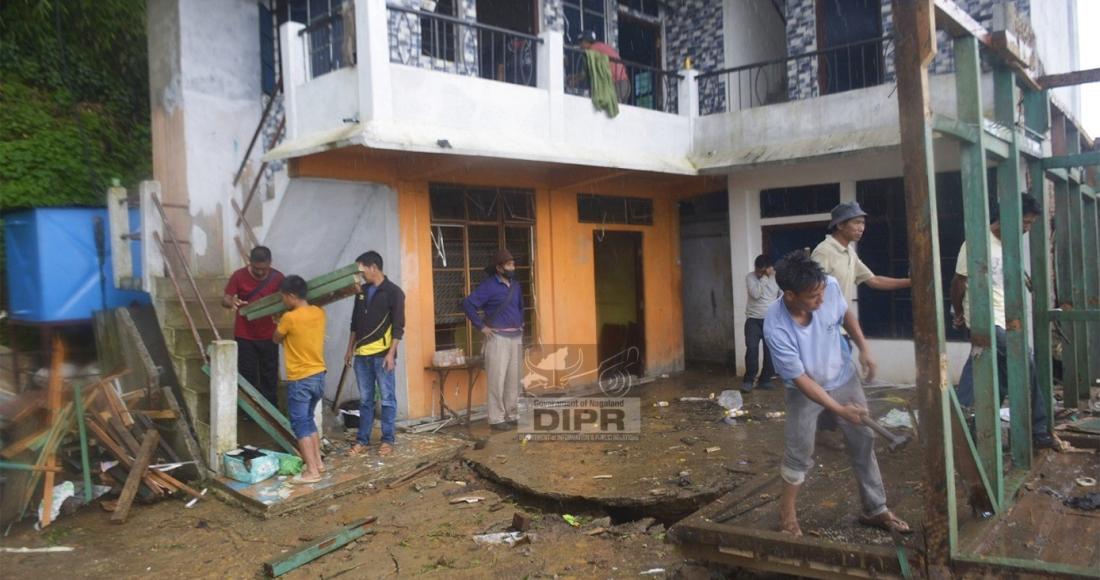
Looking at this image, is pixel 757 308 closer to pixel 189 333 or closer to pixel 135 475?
pixel 189 333

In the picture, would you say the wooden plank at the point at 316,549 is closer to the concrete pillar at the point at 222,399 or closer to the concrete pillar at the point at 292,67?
the concrete pillar at the point at 222,399

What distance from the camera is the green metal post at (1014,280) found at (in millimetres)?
4199

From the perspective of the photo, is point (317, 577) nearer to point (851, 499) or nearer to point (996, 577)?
point (851, 499)

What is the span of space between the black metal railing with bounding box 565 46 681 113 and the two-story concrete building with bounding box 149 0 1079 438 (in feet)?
0.15

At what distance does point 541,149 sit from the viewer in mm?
8000

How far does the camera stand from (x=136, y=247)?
8703 millimetres

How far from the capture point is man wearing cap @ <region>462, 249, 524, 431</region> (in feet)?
24.3

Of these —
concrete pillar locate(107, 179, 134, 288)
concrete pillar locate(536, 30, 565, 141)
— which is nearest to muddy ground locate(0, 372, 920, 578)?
concrete pillar locate(107, 179, 134, 288)

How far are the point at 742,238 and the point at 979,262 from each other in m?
6.62

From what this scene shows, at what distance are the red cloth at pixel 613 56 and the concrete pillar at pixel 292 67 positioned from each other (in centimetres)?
336

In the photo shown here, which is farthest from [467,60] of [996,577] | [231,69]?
[996,577]

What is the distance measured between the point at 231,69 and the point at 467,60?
2.95 metres

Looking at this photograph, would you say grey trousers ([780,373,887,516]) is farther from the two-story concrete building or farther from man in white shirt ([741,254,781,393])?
man in white shirt ([741,254,781,393])

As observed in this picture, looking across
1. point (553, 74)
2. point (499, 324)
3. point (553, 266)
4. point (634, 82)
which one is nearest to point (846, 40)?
point (634, 82)
